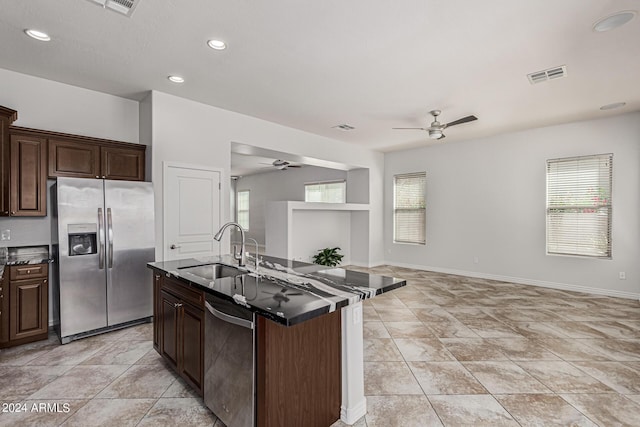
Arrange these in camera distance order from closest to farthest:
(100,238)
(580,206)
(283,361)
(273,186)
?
(283,361), (100,238), (580,206), (273,186)

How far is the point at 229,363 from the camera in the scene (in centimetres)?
180

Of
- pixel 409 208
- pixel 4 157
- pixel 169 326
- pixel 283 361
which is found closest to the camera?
pixel 283 361

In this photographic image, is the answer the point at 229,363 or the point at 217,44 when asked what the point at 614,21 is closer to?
the point at 217,44

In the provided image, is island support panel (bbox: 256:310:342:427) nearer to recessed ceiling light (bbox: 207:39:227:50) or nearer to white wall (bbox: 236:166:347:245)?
recessed ceiling light (bbox: 207:39:227:50)

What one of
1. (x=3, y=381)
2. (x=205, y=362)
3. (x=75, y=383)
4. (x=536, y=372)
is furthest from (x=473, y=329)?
(x=3, y=381)

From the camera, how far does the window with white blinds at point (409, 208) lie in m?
7.44

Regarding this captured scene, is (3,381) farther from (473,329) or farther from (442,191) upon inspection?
(442,191)

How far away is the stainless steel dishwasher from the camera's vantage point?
1.66m

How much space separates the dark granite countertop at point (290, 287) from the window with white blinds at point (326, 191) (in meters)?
5.87

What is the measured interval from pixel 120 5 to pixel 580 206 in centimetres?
683

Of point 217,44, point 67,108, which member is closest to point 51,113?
point 67,108

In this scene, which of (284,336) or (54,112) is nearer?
(284,336)

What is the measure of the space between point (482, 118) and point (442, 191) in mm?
2235

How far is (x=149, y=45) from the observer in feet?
9.50
